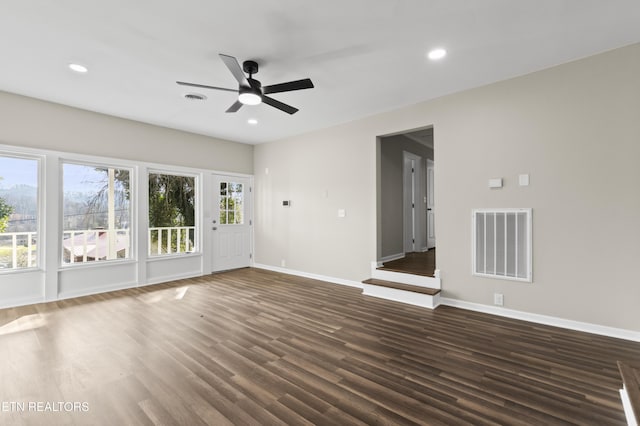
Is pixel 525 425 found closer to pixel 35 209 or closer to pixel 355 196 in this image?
pixel 355 196

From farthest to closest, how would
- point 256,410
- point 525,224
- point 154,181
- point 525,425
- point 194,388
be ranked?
point 154,181 → point 525,224 → point 194,388 → point 256,410 → point 525,425

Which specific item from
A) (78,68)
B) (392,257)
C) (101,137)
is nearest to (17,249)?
(101,137)

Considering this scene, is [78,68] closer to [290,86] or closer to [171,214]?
[290,86]

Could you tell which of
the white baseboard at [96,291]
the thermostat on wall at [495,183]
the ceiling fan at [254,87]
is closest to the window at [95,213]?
the white baseboard at [96,291]

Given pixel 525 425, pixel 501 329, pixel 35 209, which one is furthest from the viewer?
pixel 35 209

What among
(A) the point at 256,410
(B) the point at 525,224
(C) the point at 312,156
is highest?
(C) the point at 312,156

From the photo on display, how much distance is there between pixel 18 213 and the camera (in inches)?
163

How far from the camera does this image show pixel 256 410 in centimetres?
189

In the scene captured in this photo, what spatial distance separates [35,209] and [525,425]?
238 inches

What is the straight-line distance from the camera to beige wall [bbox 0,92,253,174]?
404 centimetres

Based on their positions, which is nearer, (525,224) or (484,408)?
(484,408)

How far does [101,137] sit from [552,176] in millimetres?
6364

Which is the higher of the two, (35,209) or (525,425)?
(35,209)

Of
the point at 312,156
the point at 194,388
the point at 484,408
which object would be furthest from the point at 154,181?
the point at 484,408
